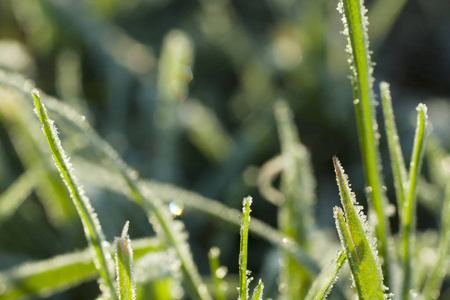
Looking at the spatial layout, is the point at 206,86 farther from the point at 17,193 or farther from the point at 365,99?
the point at 365,99

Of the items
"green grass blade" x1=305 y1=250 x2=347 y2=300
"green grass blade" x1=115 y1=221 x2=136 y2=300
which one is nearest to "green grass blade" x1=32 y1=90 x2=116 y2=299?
"green grass blade" x1=115 y1=221 x2=136 y2=300

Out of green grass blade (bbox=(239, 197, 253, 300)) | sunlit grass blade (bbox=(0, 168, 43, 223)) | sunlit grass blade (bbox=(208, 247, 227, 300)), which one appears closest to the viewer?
green grass blade (bbox=(239, 197, 253, 300))

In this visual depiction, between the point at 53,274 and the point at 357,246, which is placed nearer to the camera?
the point at 357,246

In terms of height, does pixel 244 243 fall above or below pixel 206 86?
below

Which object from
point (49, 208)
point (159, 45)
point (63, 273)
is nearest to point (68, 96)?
point (49, 208)

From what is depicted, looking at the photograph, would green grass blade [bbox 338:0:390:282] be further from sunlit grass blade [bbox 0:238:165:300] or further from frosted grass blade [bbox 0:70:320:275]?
sunlit grass blade [bbox 0:238:165:300]

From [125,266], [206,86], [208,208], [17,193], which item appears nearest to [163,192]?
[208,208]
